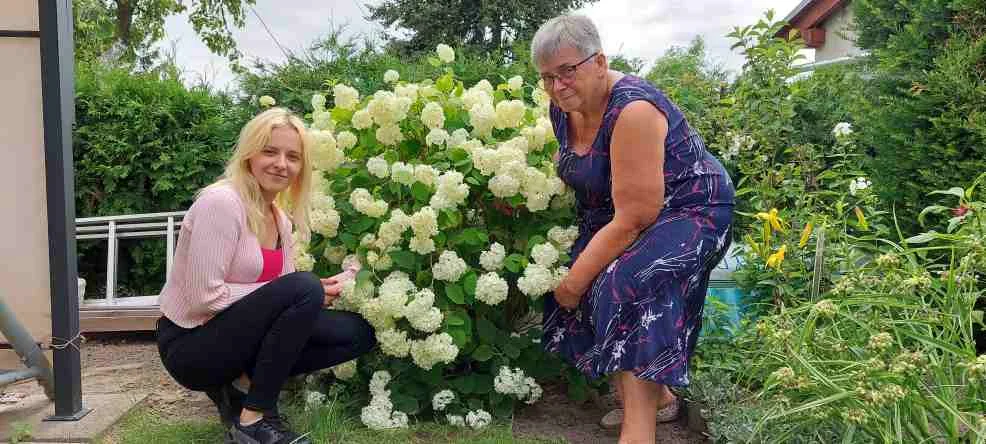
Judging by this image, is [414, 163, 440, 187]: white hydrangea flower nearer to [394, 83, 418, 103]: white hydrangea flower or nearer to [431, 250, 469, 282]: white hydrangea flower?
[431, 250, 469, 282]: white hydrangea flower

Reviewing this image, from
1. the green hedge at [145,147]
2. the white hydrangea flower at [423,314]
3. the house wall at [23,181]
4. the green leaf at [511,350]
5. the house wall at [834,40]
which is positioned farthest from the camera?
the house wall at [834,40]

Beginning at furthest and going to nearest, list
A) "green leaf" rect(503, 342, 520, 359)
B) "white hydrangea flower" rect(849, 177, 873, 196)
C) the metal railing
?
the metal railing
"white hydrangea flower" rect(849, 177, 873, 196)
"green leaf" rect(503, 342, 520, 359)

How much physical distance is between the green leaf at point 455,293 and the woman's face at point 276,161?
64 centimetres

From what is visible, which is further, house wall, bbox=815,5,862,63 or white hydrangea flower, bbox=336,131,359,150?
house wall, bbox=815,5,862,63

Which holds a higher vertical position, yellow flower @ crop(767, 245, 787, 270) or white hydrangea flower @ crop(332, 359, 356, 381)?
yellow flower @ crop(767, 245, 787, 270)

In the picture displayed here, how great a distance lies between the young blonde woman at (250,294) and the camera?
2236mm

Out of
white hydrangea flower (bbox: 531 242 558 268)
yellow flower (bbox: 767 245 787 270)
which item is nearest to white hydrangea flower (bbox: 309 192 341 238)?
white hydrangea flower (bbox: 531 242 558 268)

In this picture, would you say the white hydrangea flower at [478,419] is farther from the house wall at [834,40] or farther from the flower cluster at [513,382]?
the house wall at [834,40]

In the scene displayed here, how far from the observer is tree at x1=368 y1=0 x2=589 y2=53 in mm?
13414

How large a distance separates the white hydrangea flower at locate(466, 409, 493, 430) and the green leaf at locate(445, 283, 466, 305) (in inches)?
17.6

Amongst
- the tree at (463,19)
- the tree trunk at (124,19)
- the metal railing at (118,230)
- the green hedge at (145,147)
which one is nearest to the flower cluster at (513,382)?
the metal railing at (118,230)

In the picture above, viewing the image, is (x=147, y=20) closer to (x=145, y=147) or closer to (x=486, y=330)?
(x=145, y=147)

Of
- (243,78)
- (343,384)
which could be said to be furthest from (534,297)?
(243,78)

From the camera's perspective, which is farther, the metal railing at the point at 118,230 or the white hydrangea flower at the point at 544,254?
the metal railing at the point at 118,230
